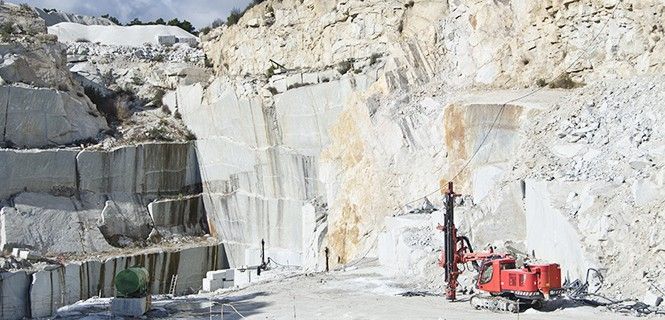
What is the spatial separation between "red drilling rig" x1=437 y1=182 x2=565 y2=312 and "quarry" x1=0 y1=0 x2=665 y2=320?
0.09 m

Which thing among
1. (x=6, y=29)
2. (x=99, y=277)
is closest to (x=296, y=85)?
(x=99, y=277)

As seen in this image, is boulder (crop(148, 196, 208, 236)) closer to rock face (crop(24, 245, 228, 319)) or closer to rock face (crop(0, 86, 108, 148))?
rock face (crop(24, 245, 228, 319))

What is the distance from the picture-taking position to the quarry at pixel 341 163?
14.9m

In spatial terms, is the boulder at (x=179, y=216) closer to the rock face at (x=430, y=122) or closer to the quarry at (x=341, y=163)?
the quarry at (x=341, y=163)

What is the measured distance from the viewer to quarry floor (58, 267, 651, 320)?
44.1 ft

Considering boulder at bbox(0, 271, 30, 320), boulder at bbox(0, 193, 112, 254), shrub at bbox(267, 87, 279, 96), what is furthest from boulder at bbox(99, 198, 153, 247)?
boulder at bbox(0, 271, 30, 320)

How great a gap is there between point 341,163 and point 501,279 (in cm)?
1289

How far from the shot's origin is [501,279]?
13.6 meters

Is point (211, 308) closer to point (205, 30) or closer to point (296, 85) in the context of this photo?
point (296, 85)

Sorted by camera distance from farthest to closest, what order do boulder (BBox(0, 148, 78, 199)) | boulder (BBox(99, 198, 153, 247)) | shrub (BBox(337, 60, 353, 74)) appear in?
boulder (BBox(99, 198, 153, 247)), shrub (BBox(337, 60, 353, 74)), boulder (BBox(0, 148, 78, 199))

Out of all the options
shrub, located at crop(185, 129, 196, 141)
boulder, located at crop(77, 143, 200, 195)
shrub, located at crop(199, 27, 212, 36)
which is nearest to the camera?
boulder, located at crop(77, 143, 200, 195)

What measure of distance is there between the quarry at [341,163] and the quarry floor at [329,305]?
104mm

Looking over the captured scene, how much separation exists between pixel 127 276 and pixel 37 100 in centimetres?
1626

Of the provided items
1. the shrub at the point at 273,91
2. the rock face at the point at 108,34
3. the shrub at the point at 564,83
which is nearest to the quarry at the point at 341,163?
the shrub at the point at 564,83
